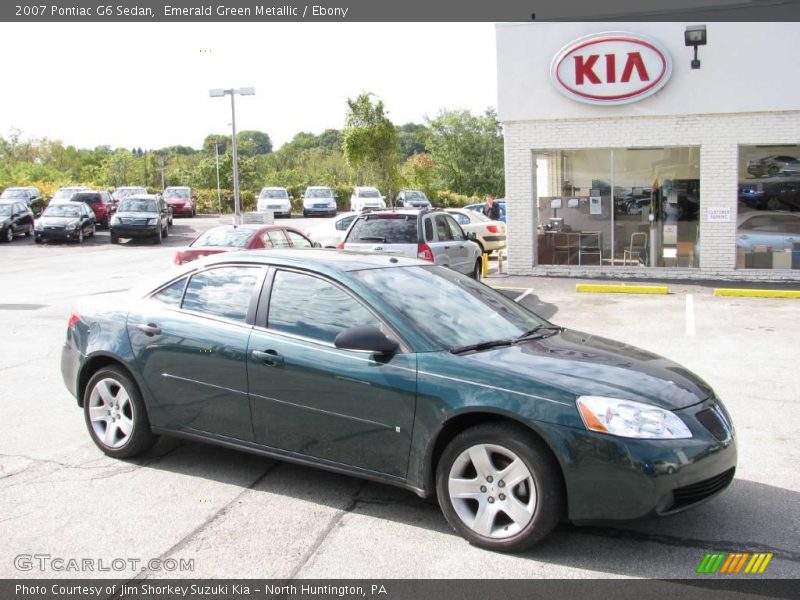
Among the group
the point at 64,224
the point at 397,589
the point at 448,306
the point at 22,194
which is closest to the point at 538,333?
the point at 448,306

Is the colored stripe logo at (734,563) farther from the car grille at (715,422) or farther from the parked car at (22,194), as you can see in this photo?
the parked car at (22,194)

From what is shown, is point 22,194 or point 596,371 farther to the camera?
point 22,194

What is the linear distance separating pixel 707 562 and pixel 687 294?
38.1ft

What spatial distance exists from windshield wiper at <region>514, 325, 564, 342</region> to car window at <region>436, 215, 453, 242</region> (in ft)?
27.2

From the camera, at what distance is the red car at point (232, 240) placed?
13.9 meters

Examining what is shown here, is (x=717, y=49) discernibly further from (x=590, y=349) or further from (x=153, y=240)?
(x=153, y=240)

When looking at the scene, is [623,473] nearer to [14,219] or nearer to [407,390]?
[407,390]

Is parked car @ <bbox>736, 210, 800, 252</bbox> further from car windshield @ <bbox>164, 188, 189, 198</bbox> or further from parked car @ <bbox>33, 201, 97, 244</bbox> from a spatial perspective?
car windshield @ <bbox>164, 188, 189, 198</bbox>

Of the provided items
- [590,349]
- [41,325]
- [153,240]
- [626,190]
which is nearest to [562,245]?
[626,190]

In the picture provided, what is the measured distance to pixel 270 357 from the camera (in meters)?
4.97

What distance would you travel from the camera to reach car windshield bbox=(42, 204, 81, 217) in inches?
1200

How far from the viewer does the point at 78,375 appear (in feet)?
19.4

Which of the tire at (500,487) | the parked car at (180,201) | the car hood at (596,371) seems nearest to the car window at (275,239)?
the car hood at (596,371)

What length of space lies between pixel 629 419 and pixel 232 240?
10980mm
